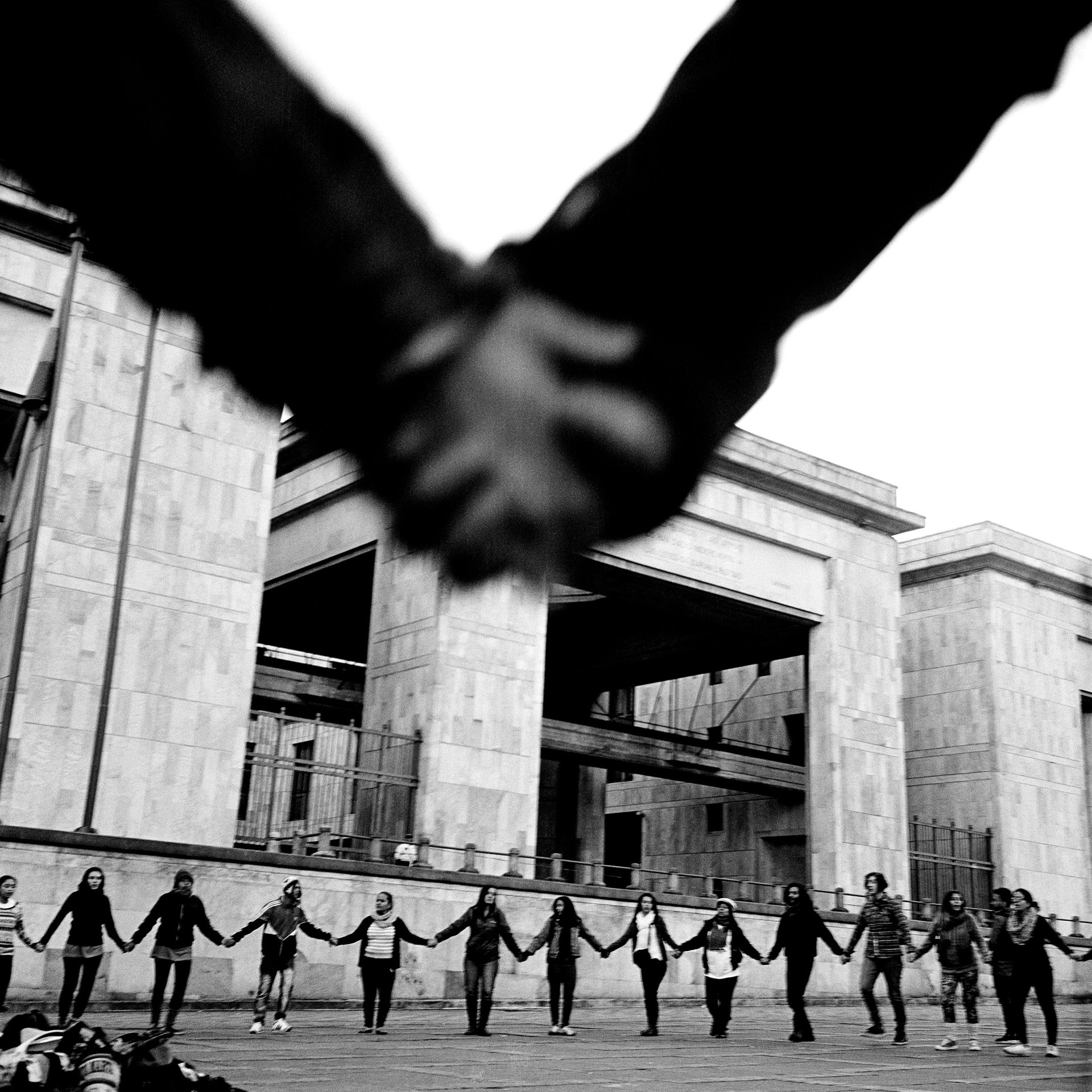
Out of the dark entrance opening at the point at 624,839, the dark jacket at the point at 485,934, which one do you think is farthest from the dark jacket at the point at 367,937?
the dark entrance opening at the point at 624,839

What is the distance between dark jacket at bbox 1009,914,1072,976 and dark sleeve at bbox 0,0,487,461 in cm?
1296

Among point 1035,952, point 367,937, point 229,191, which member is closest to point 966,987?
point 1035,952

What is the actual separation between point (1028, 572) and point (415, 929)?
21.2 meters

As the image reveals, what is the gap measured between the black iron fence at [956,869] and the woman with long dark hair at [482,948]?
19984mm

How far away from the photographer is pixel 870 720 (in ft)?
98.9

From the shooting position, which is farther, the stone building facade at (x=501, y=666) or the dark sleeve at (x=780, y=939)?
the dark sleeve at (x=780, y=939)

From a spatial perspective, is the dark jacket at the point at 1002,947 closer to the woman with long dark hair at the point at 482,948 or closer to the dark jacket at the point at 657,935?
the dark jacket at the point at 657,935

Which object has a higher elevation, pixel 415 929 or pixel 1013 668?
pixel 1013 668

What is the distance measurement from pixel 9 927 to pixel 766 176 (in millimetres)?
13628

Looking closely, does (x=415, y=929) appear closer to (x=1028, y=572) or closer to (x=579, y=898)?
(x=579, y=898)

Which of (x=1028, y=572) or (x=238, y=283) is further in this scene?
(x=1028, y=572)

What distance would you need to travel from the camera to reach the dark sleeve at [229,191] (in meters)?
0.96

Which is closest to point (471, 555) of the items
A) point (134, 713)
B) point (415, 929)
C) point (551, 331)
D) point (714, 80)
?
point (551, 331)

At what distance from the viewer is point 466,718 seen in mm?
24250
